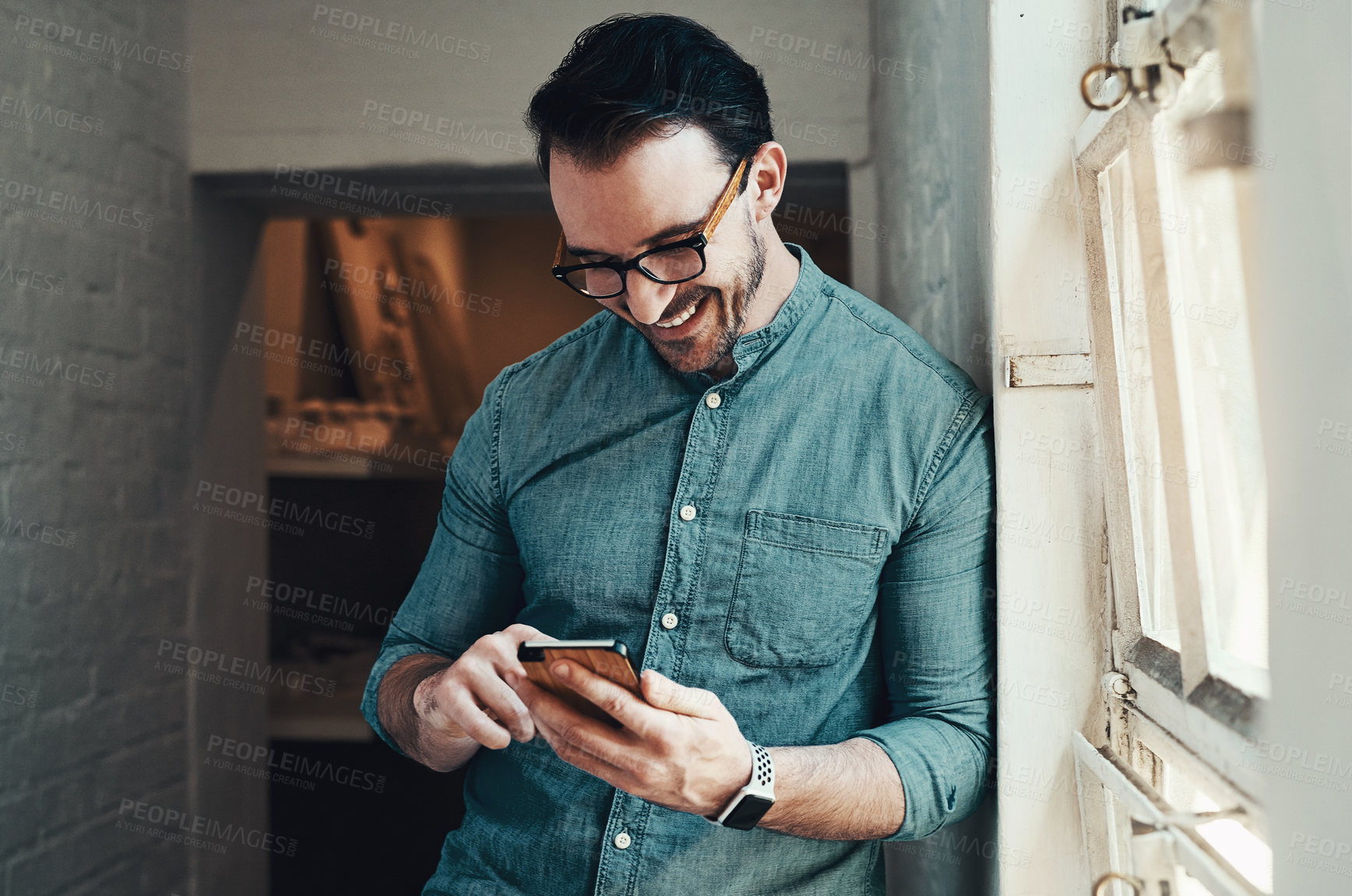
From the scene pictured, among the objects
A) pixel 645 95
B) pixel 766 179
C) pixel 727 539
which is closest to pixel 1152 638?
pixel 727 539

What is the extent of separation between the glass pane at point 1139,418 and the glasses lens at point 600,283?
523 millimetres

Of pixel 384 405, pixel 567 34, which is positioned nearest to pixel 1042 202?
pixel 567 34

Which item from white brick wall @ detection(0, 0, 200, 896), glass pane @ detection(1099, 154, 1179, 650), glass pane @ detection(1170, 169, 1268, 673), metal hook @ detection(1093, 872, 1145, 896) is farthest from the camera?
white brick wall @ detection(0, 0, 200, 896)

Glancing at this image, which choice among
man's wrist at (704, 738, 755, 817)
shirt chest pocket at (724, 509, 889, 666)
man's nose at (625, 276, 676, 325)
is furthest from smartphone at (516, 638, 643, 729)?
man's nose at (625, 276, 676, 325)

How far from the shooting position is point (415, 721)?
117 cm

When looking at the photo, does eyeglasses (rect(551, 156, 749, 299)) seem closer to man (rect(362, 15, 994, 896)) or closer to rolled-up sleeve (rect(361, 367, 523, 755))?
man (rect(362, 15, 994, 896))

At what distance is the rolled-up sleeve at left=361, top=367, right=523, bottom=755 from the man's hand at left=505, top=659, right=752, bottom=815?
0.36 metres

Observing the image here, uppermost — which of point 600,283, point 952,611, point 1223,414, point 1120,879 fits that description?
point 600,283

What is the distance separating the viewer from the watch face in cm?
93

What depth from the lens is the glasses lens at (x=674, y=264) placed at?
3.47 feet

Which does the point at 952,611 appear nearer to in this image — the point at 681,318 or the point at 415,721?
the point at 681,318

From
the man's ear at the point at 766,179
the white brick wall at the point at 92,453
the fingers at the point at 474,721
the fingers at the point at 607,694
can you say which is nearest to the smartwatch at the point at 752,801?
the fingers at the point at 607,694

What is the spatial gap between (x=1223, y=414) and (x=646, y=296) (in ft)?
1.93

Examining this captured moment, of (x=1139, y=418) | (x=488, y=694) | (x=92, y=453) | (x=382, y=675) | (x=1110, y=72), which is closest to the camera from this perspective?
(x=1110, y=72)
